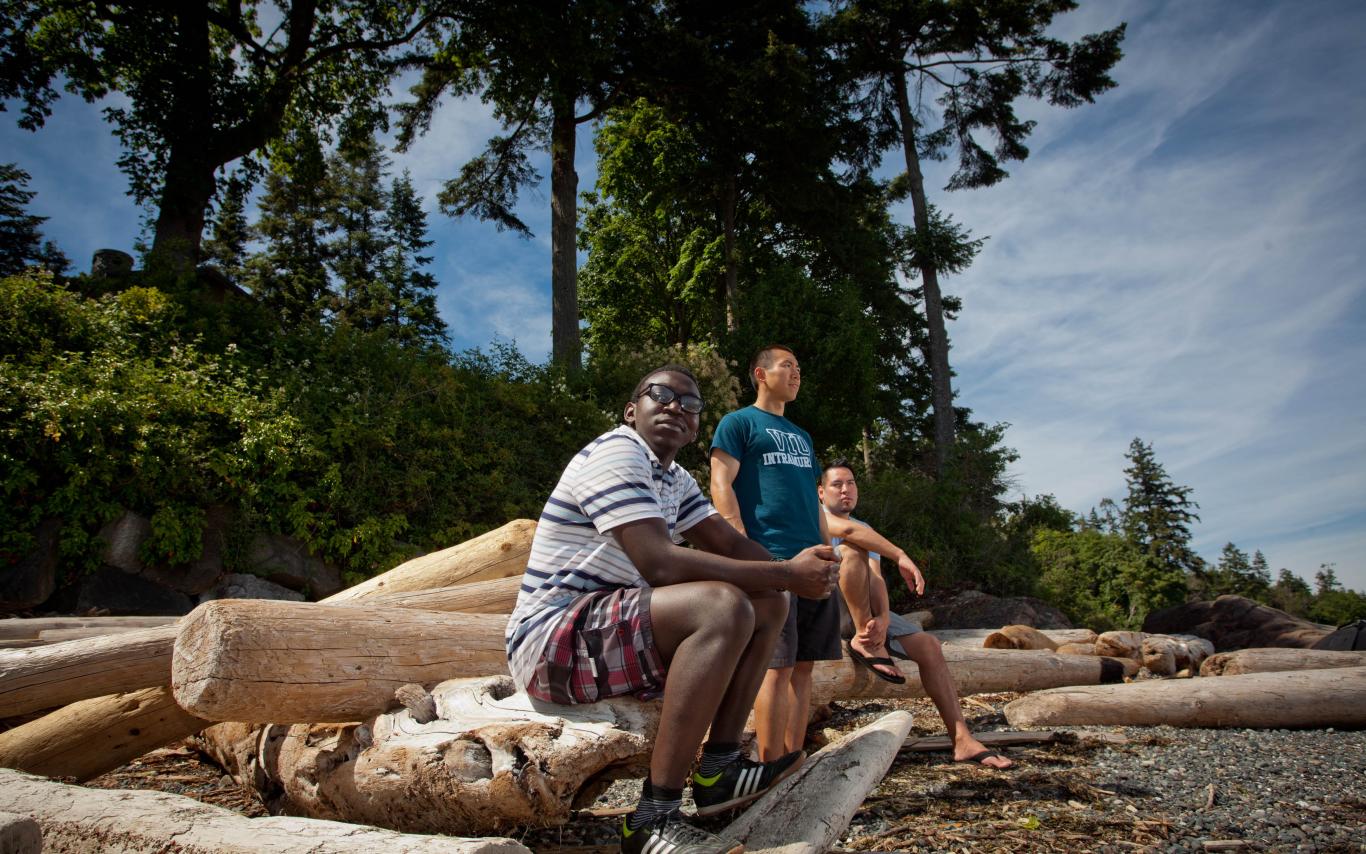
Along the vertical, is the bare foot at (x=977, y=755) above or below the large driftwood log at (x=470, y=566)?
below

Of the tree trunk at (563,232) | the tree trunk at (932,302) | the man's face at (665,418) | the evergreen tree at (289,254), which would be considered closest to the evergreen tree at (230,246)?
the evergreen tree at (289,254)

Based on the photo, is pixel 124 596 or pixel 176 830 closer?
pixel 176 830

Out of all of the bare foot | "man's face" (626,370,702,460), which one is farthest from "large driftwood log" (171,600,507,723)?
the bare foot

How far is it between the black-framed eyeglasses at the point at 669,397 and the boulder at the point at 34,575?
6182 millimetres

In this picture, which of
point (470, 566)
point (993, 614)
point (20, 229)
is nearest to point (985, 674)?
point (470, 566)

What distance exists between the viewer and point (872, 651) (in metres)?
4.30

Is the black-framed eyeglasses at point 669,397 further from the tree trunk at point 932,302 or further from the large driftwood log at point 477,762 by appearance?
the tree trunk at point 932,302

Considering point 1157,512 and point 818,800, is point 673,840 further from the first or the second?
point 1157,512

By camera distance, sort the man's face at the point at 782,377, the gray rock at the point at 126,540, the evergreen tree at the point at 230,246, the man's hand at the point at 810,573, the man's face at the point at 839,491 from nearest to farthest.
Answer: the man's hand at the point at 810,573 → the man's face at the point at 782,377 → the man's face at the point at 839,491 → the gray rock at the point at 126,540 → the evergreen tree at the point at 230,246

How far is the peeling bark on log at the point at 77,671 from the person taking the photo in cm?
342

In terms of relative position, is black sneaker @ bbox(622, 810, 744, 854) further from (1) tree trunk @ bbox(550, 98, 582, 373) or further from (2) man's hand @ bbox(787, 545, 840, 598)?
(1) tree trunk @ bbox(550, 98, 582, 373)

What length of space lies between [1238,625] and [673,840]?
11.7m

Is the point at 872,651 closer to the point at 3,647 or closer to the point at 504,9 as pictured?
the point at 3,647

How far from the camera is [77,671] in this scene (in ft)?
11.3
